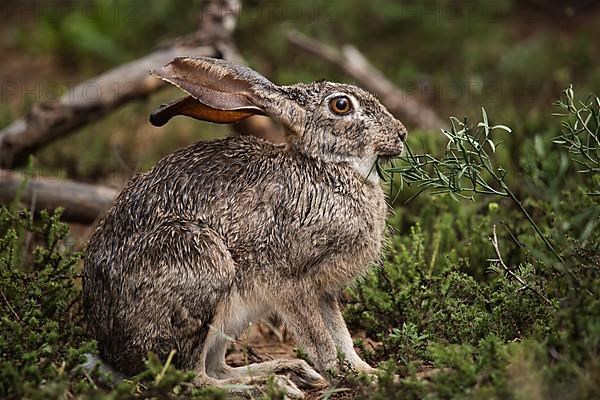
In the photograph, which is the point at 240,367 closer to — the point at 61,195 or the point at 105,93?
the point at 61,195

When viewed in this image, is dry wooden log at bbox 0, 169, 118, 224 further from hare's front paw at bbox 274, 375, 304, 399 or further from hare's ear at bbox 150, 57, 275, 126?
hare's front paw at bbox 274, 375, 304, 399

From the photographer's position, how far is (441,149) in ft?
28.0

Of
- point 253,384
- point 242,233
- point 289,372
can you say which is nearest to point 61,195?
point 242,233

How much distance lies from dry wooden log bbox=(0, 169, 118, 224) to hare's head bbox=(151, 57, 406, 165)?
7.58 ft

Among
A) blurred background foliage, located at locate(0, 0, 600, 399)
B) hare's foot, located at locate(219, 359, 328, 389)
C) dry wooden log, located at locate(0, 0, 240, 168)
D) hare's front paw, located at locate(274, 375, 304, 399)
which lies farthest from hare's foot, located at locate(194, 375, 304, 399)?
dry wooden log, located at locate(0, 0, 240, 168)

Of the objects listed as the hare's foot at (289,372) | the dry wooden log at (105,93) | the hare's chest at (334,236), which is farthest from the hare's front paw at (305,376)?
the dry wooden log at (105,93)

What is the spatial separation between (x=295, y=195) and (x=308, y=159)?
0.89 feet

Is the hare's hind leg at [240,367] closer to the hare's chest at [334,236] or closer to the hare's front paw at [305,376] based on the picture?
the hare's front paw at [305,376]

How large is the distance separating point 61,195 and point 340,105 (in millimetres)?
2944

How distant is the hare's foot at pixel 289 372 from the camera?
5.60m

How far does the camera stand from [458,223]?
702 centimetres

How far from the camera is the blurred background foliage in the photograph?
4445 millimetres

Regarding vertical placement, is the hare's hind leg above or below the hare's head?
below

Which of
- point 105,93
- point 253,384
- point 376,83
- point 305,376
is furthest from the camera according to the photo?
point 376,83
